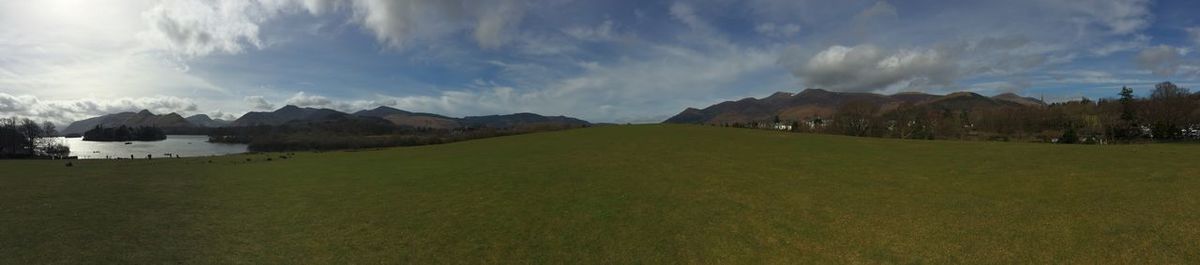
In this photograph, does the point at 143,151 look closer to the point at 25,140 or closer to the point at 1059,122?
the point at 25,140

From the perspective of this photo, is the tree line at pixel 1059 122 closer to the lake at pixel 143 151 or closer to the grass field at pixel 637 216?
the grass field at pixel 637 216

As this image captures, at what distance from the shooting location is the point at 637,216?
15.3m

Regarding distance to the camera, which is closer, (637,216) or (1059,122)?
(637,216)

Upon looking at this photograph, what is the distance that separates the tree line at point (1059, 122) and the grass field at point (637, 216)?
57.9m

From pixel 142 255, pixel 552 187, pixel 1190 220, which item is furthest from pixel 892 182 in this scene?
pixel 142 255

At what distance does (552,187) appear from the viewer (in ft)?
67.7

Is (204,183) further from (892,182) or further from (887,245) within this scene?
(892,182)

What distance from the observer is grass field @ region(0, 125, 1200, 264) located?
1142 cm

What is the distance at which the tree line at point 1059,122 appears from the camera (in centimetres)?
6253

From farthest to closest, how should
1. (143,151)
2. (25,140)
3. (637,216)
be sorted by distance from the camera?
(143,151) < (25,140) < (637,216)

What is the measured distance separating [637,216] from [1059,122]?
375 ft

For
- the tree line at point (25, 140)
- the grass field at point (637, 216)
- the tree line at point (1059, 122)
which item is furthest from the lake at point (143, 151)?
the tree line at point (1059, 122)

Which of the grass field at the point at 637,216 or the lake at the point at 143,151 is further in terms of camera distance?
the lake at the point at 143,151

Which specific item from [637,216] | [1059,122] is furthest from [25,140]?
[1059,122]
